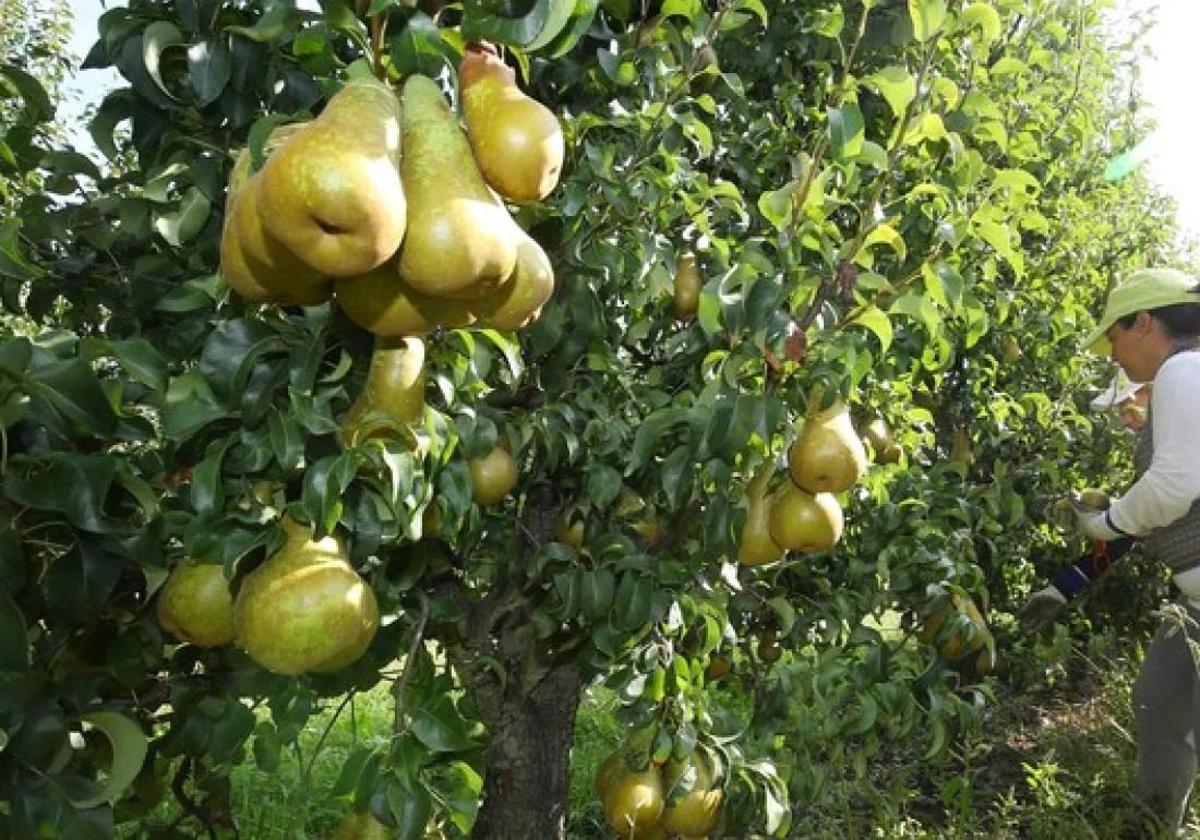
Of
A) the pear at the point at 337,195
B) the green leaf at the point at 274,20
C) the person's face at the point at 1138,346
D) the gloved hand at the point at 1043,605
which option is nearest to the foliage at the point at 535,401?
the green leaf at the point at 274,20

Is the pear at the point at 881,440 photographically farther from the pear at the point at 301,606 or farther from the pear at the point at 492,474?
the pear at the point at 301,606

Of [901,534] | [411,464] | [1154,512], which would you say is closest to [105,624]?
[411,464]

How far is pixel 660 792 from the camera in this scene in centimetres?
198

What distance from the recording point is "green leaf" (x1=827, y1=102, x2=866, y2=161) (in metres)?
1.46

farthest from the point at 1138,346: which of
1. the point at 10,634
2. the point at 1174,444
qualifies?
the point at 10,634

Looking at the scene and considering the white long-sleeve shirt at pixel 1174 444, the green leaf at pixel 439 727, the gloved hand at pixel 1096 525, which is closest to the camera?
the green leaf at pixel 439 727

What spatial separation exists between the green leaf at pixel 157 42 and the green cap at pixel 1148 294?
2.75m

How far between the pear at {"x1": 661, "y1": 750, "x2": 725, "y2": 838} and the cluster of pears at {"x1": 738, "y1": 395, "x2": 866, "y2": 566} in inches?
15.6

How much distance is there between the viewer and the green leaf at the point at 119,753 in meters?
1.27

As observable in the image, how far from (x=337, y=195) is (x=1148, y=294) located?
2925 millimetres

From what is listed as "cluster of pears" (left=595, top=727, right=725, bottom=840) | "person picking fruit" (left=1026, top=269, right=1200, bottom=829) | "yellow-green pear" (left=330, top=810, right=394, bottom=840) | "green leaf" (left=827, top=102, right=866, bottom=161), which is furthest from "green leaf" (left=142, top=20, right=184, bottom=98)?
"person picking fruit" (left=1026, top=269, right=1200, bottom=829)

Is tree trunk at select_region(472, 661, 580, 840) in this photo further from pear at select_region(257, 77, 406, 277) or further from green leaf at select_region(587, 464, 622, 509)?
pear at select_region(257, 77, 406, 277)

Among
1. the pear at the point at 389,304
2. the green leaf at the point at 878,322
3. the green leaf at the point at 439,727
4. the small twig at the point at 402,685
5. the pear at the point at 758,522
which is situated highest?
the pear at the point at 389,304

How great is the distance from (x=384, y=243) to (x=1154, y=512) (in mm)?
2770
